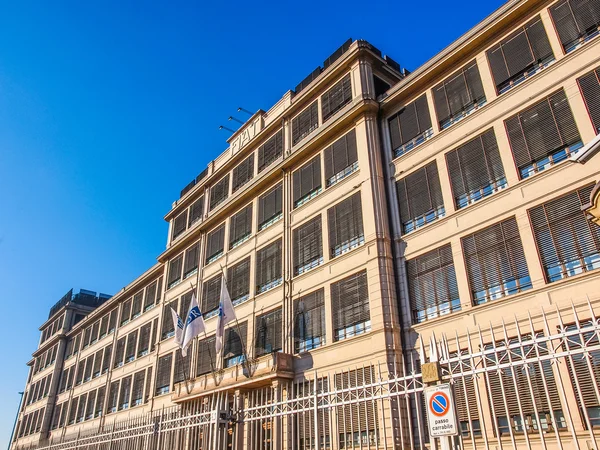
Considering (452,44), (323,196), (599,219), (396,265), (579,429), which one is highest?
(452,44)

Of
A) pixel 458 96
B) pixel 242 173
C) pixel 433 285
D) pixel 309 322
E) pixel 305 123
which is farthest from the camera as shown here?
pixel 242 173

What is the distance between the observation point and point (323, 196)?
834 inches

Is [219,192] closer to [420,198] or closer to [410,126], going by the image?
[410,126]

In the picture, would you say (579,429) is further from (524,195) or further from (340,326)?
(340,326)

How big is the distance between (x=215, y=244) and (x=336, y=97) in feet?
37.9

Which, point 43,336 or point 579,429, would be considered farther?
point 43,336

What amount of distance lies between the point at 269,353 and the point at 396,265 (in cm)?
714

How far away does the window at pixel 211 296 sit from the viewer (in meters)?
26.3

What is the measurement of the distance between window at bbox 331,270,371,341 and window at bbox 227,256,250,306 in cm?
651

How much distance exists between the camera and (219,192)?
2969cm

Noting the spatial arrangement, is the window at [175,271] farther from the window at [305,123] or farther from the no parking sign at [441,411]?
the no parking sign at [441,411]

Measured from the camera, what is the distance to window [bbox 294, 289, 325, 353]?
19172 mm

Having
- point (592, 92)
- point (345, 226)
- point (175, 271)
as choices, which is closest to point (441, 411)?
point (592, 92)

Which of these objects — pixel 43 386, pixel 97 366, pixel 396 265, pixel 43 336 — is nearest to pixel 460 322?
pixel 396 265
